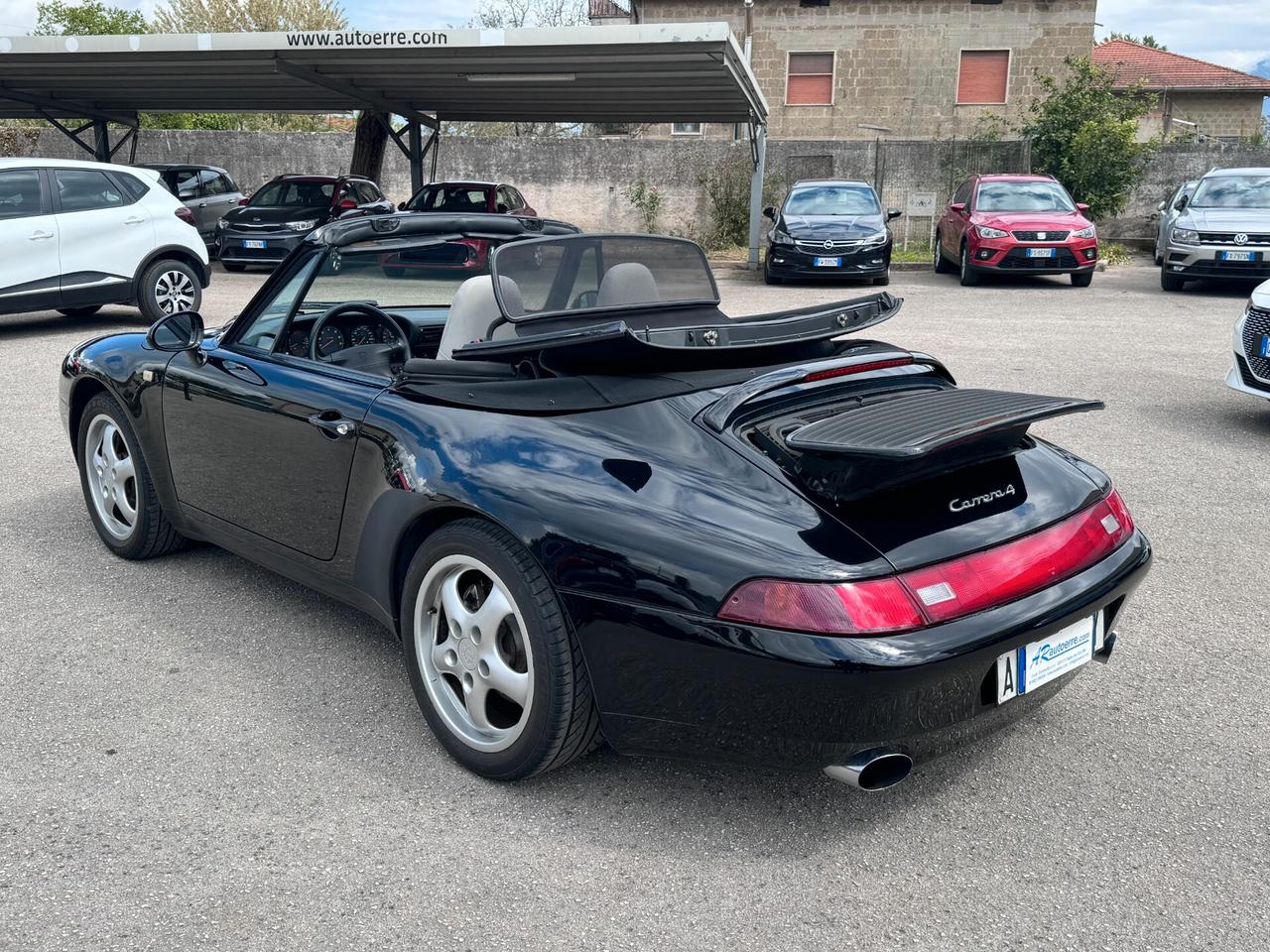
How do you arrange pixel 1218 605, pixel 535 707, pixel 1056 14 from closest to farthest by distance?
pixel 535 707 < pixel 1218 605 < pixel 1056 14

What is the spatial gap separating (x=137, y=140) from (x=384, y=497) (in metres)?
25.7

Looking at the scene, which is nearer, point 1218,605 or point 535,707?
point 535,707

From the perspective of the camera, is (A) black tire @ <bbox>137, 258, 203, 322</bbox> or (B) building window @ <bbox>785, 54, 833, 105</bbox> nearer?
(A) black tire @ <bbox>137, 258, 203, 322</bbox>

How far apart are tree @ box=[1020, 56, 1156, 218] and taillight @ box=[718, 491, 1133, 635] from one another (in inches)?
814

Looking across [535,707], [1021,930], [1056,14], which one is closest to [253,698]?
[535,707]

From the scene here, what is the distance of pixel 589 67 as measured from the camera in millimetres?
16609

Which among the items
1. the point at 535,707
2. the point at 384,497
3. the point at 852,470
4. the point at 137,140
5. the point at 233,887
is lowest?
the point at 233,887

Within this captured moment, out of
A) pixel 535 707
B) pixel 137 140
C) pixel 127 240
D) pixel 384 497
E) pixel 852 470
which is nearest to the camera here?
pixel 852 470

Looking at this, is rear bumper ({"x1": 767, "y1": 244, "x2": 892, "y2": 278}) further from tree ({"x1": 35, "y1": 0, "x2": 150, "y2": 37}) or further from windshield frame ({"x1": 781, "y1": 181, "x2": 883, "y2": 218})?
tree ({"x1": 35, "y1": 0, "x2": 150, "y2": 37})

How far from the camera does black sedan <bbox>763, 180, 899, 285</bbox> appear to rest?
53.9 feet

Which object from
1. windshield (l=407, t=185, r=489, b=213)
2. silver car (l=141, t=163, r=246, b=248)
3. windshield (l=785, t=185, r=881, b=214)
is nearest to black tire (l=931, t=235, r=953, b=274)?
windshield (l=785, t=185, r=881, b=214)

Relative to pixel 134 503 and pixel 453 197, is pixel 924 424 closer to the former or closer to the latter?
pixel 134 503

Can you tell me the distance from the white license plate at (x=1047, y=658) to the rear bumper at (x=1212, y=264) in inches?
548

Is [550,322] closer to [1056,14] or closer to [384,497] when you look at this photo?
[384,497]
